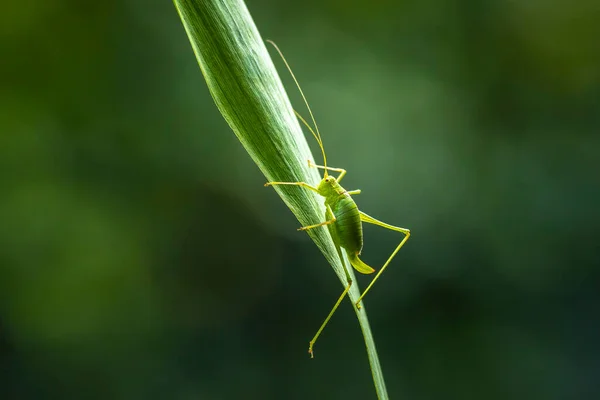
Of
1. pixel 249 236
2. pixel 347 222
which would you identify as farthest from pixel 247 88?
pixel 249 236

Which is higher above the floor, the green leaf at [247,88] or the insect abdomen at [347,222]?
the green leaf at [247,88]

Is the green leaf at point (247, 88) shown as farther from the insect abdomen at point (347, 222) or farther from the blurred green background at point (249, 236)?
the blurred green background at point (249, 236)

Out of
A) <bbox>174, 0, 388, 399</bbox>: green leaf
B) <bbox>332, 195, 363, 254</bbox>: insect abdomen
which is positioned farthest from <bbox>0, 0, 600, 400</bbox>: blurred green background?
<bbox>174, 0, 388, 399</bbox>: green leaf

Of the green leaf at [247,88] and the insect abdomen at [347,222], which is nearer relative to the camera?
the green leaf at [247,88]

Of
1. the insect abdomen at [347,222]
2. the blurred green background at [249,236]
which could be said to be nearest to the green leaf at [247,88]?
the insect abdomen at [347,222]

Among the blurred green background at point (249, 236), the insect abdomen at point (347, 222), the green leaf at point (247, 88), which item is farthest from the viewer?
the blurred green background at point (249, 236)

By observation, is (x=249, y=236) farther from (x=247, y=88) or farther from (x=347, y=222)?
(x=247, y=88)
